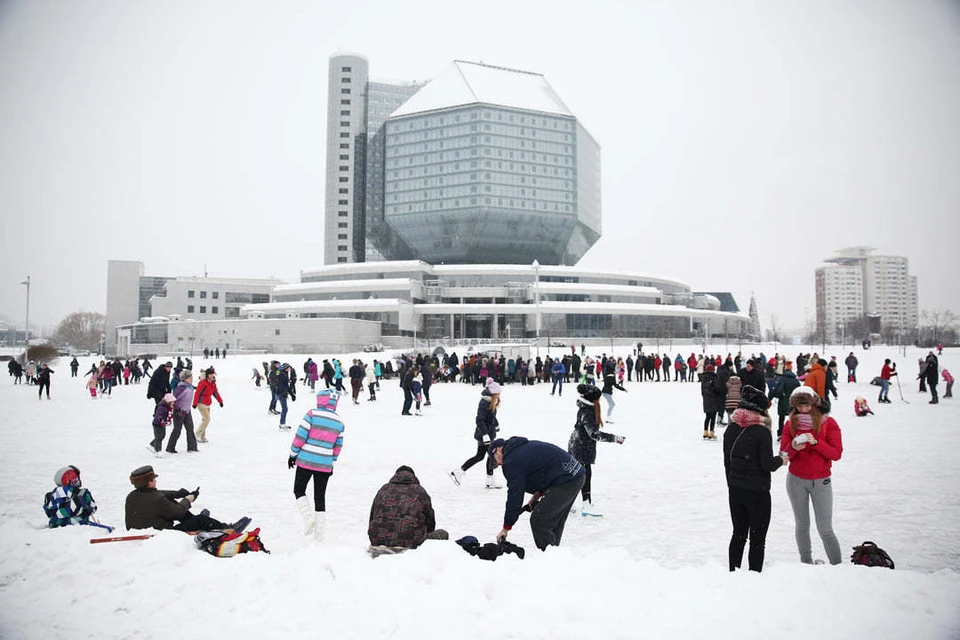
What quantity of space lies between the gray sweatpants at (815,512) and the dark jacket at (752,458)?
1.65 ft

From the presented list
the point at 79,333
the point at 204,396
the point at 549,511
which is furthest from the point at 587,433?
the point at 79,333

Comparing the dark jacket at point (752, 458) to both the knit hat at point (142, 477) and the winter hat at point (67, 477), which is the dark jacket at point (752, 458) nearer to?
the knit hat at point (142, 477)

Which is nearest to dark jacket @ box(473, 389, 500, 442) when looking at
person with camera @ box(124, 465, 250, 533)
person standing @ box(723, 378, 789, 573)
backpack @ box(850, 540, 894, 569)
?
person with camera @ box(124, 465, 250, 533)

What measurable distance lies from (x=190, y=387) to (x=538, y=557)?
9.89m

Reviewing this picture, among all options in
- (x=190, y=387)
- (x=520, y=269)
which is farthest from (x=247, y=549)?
(x=520, y=269)

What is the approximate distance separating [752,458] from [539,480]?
1910 mm

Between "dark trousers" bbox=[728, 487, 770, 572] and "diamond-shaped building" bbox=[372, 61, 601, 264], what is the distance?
90441 millimetres

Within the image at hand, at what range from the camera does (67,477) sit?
6.56 metres

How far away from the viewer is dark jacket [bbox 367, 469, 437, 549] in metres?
5.41

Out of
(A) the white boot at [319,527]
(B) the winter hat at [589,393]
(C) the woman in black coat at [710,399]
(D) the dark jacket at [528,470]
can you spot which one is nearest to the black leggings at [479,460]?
(B) the winter hat at [589,393]

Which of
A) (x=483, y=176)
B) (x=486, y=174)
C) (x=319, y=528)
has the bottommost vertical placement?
(x=319, y=528)

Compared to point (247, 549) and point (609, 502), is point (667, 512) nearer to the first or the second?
point (609, 502)

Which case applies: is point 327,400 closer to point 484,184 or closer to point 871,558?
point 871,558

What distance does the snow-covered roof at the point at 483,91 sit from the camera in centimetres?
9875
